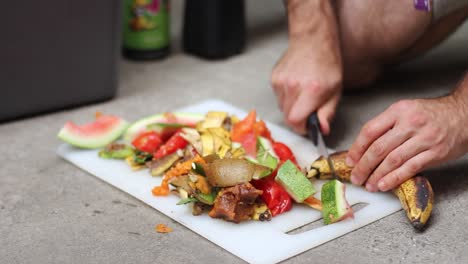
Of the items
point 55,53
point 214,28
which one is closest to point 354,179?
point 55,53

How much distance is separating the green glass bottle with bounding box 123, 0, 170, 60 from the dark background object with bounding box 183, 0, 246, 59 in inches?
2.8

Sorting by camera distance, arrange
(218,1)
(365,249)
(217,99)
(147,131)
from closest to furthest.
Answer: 1. (365,249)
2. (147,131)
3. (217,99)
4. (218,1)

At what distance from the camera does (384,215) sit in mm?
1541

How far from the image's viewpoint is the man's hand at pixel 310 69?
1.76 m

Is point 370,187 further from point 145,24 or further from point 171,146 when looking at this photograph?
point 145,24

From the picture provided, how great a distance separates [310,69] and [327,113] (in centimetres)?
10

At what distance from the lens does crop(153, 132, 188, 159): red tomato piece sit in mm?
1674

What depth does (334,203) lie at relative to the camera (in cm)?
149

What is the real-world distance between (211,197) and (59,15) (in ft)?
2.29

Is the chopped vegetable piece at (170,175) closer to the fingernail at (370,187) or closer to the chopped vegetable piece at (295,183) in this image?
the chopped vegetable piece at (295,183)

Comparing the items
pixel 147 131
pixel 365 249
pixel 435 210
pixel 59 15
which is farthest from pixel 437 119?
pixel 59 15

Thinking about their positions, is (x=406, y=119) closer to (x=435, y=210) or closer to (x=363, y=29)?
(x=435, y=210)

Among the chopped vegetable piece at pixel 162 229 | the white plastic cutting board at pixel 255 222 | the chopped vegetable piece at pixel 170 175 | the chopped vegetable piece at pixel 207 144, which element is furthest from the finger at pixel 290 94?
the chopped vegetable piece at pixel 162 229

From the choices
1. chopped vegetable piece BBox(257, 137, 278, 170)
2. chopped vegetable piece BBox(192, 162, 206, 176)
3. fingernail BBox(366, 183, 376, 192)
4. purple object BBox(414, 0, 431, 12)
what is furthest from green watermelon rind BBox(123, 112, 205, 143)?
purple object BBox(414, 0, 431, 12)
